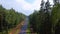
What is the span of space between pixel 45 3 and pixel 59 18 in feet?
40.0

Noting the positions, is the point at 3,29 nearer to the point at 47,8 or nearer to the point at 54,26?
the point at 47,8

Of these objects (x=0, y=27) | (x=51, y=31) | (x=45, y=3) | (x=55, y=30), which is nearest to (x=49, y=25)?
(x=51, y=31)

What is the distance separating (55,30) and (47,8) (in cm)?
1122

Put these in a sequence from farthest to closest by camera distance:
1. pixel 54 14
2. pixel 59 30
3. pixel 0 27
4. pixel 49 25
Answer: pixel 0 27
pixel 49 25
pixel 54 14
pixel 59 30

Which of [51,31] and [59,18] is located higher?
[59,18]

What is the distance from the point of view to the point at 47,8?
1884 inches

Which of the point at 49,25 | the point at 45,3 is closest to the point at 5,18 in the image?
the point at 45,3

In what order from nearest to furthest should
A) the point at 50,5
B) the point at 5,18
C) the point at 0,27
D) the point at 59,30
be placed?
the point at 59,30, the point at 50,5, the point at 0,27, the point at 5,18

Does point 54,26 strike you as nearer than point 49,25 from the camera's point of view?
Yes

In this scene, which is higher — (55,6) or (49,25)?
(55,6)

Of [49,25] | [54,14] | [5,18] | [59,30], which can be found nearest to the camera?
[59,30]

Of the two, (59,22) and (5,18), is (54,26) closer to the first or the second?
(59,22)

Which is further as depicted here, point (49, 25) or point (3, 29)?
point (3, 29)

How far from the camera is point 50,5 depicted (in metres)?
45.9
